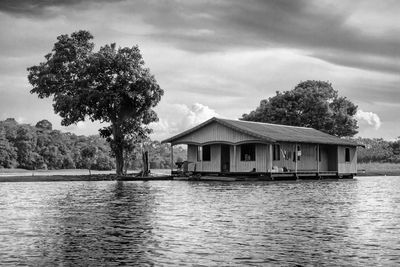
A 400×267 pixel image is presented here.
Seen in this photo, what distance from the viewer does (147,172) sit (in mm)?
52000

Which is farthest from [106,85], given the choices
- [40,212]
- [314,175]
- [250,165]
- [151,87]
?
[40,212]

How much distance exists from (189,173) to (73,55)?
18.1 m

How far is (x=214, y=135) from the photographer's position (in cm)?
5084

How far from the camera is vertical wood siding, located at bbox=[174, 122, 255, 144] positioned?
161 feet

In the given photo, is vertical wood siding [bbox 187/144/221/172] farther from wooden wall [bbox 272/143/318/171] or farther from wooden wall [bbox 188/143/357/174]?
wooden wall [bbox 272/143/318/171]

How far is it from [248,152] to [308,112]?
106 ft

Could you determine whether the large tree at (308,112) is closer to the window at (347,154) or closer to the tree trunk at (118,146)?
the window at (347,154)

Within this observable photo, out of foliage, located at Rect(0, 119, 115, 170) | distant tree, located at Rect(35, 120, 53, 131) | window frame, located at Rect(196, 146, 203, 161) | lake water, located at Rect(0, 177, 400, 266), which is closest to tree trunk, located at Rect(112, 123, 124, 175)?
window frame, located at Rect(196, 146, 203, 161)

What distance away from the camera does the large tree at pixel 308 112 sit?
7950cm

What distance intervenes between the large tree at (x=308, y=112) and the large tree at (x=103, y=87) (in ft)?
95.9

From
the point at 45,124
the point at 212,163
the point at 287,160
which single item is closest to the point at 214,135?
the point at 212,163

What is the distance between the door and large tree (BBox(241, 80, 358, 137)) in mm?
29152

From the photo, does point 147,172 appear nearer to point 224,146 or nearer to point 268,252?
point 224,146

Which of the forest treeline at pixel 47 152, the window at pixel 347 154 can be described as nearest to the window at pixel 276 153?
the window at pixel 347 154
